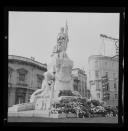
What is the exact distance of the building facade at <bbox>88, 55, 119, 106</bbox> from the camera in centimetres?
411

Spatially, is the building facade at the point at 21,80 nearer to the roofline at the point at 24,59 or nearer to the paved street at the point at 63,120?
the roofline at the point at 24,59

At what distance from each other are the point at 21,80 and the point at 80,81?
0.62 metres

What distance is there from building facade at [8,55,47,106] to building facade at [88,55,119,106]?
1.68 feet

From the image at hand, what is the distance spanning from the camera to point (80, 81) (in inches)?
162

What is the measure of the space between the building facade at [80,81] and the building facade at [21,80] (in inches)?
12.9

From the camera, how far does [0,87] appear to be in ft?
13.4

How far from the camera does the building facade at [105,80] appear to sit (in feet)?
13.5

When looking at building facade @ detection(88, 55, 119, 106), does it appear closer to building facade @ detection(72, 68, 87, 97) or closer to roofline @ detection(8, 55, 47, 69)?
building facade @ detection(72, 68, 87, 97)

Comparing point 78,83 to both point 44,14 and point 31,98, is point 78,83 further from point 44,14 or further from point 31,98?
point 44,14

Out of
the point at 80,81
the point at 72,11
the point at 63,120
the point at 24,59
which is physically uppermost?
the point at 72,11

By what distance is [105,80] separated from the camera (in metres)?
4.12

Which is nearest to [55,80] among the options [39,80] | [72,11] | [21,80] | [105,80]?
[39,80]

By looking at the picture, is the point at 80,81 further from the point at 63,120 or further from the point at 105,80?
the point at 63,120

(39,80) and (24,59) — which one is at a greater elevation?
(24,59)
